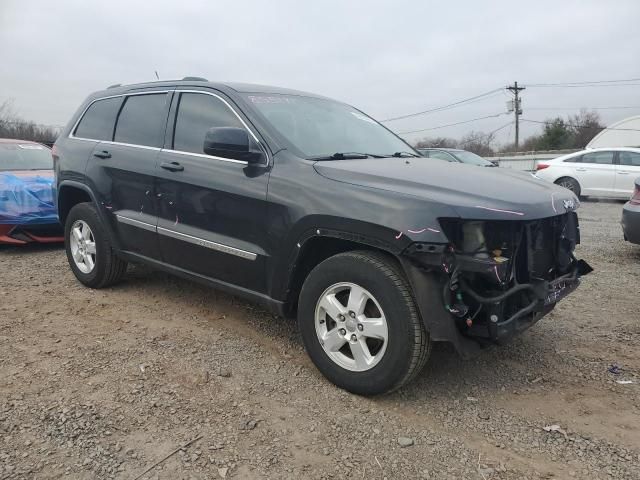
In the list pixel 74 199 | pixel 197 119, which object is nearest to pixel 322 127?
pixel 197 119

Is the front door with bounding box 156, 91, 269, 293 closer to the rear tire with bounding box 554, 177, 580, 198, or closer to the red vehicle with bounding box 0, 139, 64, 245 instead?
the red vehicle with bounding box 0, 139, 64, 245

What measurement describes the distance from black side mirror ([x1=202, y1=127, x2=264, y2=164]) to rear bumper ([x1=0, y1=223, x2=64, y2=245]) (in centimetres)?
418

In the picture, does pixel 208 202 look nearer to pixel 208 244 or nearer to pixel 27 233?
pixel 208 244

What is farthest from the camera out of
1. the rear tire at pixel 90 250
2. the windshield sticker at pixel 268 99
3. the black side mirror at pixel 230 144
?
the rear tire at pixel 90 250

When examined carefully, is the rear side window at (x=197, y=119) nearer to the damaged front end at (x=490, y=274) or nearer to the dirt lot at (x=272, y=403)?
the dirt lot at (x=272, y=403)

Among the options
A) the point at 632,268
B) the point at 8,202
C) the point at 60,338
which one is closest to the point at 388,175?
the point at 60,338

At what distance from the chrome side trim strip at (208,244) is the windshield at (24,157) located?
4676mm

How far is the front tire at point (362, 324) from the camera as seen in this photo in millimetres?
2691

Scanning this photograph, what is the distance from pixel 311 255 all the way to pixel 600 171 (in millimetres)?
12260

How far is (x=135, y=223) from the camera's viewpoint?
415 cm

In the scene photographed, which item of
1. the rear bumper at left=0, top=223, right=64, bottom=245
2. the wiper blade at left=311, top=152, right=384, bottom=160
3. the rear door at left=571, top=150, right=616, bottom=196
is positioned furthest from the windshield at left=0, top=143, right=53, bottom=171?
the rear door at left=571, top=150, right=616, bottom=196

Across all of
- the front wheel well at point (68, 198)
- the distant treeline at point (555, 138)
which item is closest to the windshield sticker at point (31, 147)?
the front wheel well at point (68, 198)

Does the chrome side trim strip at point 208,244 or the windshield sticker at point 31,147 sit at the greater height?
the windshield sticker at point 31,147

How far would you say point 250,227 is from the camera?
3332 millimetres
